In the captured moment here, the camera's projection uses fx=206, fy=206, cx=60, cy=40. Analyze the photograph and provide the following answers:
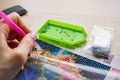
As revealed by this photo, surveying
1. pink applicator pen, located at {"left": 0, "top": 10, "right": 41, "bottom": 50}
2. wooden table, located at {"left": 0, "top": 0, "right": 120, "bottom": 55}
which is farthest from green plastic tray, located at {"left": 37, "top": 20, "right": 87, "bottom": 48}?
pink applicator pen, located at {"left": 0, "top": 10, "right": 41, "bottom": 50}

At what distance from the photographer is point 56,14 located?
2.60 feet

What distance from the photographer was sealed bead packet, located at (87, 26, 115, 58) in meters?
0.61

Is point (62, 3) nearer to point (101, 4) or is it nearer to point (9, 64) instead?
point (101, 4)

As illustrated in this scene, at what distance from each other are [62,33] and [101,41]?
136 mm

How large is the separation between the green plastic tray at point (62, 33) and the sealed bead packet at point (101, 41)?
1.3 inches

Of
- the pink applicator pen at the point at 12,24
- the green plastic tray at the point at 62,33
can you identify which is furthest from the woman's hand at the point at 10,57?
the green plastic tray at the point at 62,33

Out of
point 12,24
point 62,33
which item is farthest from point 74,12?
point 12,24

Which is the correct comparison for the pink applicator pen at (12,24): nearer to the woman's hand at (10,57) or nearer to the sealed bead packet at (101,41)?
the woman's hand at (10,57)

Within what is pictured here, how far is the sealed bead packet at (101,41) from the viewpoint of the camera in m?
0.61

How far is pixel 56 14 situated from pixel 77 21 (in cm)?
9

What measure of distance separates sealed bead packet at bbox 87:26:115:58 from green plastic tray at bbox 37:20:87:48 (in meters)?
0.03

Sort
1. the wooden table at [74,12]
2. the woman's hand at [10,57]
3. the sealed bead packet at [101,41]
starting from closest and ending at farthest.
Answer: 1. the woman's hand at [10,57]
2. the sealed bead packet at [101,41]
3. the wooden table at [74,12]

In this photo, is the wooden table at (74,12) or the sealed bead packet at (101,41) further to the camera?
the wooden table at (74,12)

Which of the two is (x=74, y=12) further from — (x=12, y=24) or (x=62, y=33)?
(x=12, y=24)
